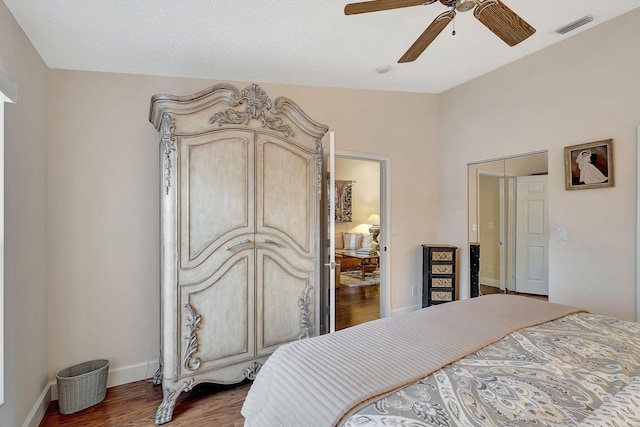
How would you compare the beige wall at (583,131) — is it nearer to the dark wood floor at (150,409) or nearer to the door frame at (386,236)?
the door frame at (386,236)

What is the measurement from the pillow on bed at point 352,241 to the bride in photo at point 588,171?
466cm

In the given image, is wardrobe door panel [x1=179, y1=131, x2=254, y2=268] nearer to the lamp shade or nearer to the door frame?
the door frame

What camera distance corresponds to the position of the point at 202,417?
210cm

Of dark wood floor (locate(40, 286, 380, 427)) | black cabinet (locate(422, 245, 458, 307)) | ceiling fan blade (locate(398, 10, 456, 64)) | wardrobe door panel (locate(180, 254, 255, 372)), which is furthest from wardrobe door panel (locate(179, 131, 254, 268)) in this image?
black cabinet (locate(422, 245, 458, 307))

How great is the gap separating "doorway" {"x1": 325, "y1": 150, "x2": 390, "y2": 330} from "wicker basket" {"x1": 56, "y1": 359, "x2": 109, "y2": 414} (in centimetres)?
189

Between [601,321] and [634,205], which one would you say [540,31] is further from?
[601,321]

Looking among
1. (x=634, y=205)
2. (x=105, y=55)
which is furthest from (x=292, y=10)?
(x=634, y=205)

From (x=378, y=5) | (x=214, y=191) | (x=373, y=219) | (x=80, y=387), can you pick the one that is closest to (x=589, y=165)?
(x=378, y=5)

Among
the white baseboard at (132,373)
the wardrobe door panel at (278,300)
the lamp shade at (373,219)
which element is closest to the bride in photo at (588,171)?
the wardrobe door panel at (278,300)

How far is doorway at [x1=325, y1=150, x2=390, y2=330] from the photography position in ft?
12.7

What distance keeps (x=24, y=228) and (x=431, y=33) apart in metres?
2.64

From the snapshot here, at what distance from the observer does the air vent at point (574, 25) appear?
241 centimetres

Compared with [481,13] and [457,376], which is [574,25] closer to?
[481,13]

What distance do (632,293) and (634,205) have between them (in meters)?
0.68
